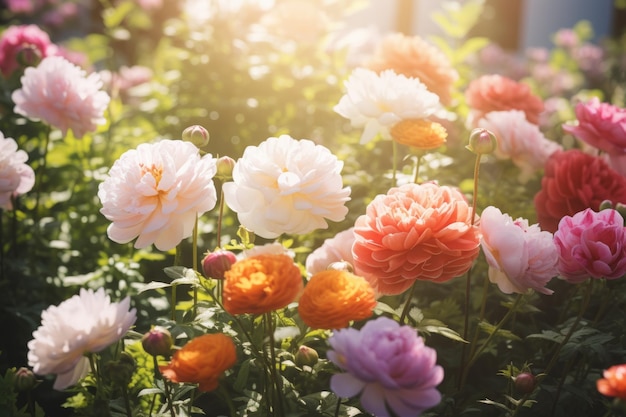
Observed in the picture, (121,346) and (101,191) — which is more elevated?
(101,191)

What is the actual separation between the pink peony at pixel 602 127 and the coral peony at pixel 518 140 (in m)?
0.07

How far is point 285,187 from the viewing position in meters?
1.00

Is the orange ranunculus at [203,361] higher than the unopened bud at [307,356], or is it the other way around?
the orange ranunculus at [203,361]

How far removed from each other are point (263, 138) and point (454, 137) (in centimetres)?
60

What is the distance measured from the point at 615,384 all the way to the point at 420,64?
1.07 m

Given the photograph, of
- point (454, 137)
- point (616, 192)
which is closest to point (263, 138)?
point (454, 137)

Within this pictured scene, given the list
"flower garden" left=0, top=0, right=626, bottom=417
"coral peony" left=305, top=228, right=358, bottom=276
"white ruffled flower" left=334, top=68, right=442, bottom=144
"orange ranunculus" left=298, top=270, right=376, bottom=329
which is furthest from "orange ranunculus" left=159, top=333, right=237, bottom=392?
"white ruffled flower" left=334, top=68, right=442, bottom=144

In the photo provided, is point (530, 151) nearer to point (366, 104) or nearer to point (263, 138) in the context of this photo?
point (366, 104)

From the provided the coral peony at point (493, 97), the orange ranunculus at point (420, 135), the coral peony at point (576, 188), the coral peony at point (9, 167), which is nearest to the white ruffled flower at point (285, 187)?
the orange ranunculus at point (420, 135)

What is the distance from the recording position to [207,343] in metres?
0.87

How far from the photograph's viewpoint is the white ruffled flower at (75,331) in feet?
2.93

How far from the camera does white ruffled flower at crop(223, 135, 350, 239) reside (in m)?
1.01

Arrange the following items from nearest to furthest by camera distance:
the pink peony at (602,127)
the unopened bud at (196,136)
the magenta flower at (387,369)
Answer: the magenta flower at (387,369) < the unopened bud at (196,136) < the pink peony at (602,127)

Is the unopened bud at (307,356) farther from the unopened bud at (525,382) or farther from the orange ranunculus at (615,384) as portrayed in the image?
the orange ranunculus at (615,384)
